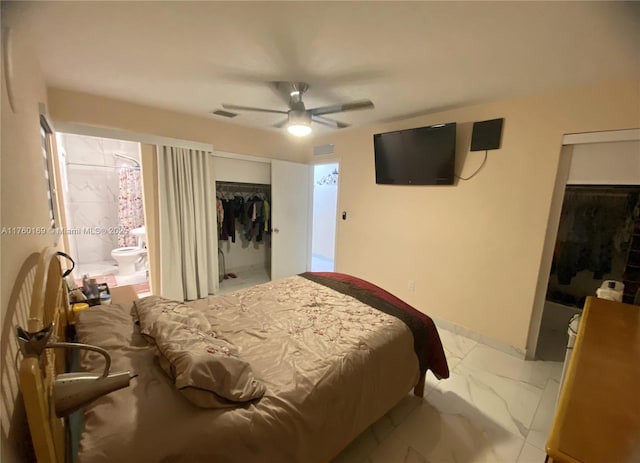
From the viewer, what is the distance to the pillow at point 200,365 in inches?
39.9

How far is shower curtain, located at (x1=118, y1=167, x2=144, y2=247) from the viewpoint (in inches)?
183

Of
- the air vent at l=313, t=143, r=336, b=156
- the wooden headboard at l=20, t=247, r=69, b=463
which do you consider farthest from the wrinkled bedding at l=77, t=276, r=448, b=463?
the air vent at l=313, t=143, r=336, b=156

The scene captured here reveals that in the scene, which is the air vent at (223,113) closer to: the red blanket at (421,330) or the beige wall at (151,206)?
the beige wall at (151,206)

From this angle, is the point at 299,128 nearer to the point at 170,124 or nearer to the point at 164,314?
the point at 164,314

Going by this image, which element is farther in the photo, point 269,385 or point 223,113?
point 223,113

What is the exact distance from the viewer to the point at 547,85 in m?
2.01

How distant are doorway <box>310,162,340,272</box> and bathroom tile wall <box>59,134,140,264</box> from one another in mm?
3411

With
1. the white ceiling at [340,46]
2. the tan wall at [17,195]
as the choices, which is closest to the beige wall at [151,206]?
the white ceiling at [340,46]

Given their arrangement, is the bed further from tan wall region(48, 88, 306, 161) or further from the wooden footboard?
tan wall region(48, 88, 306, 161)

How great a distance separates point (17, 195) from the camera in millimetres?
1052

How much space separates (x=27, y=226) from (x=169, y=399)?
101 centimetres

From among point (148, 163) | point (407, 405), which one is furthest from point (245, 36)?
point (407, 405)

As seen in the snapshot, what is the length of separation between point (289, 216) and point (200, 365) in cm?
322

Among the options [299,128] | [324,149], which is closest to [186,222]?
[299,128]
